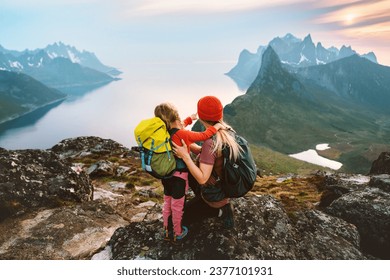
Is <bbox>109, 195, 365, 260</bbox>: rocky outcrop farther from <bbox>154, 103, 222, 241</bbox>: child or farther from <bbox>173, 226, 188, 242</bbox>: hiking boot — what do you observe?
<bbox>154, 103, 222, 241</bbox>: child

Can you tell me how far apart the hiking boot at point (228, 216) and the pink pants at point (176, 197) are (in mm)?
1209

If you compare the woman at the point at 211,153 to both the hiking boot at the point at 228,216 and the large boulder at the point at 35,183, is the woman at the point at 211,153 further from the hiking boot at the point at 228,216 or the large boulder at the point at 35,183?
the large boulder at the point at 35,183

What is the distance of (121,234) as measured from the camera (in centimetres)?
818

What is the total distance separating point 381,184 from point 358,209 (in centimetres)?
256

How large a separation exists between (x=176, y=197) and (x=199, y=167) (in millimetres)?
1150

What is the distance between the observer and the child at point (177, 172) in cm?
648

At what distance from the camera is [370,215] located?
891 centimetres

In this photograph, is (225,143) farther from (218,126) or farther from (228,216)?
(228,216)

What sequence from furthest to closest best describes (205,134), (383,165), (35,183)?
(383,165) < (35,183) < (205,134)

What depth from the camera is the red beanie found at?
6.29m

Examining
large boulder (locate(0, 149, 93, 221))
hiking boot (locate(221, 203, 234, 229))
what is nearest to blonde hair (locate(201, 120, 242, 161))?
hiking boot (locate(221, 203, 234, 229))

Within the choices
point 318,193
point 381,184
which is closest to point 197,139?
point 381,184

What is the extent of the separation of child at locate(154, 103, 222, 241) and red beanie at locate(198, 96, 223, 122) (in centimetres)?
24

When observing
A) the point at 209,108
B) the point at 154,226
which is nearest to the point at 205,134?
the point at 209,108
